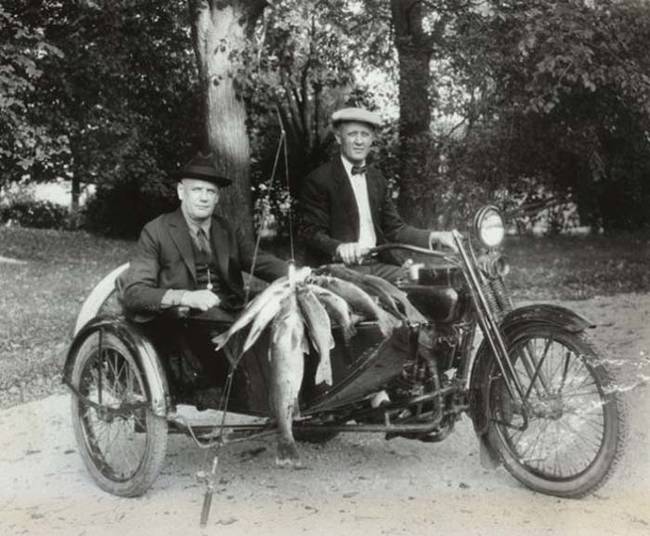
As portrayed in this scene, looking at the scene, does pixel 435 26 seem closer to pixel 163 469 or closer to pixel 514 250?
pixel 514 250

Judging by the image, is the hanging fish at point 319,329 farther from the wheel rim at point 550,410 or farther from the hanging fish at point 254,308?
the wheel rim at point 550,410

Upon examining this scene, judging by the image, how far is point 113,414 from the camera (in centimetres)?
438

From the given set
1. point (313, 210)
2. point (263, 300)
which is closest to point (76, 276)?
point (313, 210)

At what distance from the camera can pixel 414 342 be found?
4094 mm

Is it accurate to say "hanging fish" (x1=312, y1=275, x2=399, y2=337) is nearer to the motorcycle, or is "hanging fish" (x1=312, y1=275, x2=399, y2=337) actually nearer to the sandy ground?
the motorcycle

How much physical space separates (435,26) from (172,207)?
43.4 feet

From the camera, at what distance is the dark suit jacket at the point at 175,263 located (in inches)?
168

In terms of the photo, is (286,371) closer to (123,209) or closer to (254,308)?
(254,308)

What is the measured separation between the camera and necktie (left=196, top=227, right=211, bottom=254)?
473 cm

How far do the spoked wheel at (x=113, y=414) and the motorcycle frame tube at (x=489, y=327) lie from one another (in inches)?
61.6

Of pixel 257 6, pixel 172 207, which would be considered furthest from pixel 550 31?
pixel 172 207

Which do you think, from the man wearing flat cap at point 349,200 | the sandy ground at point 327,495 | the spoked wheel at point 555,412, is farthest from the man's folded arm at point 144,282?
the spoked wheel at point 555,412

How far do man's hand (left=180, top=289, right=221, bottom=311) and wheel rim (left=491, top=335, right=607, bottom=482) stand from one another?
136 cm

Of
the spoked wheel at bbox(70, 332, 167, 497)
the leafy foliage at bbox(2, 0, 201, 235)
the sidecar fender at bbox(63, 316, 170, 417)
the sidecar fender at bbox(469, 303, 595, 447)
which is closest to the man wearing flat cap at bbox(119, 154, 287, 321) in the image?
the sidecar fender at bbox(63, 316, 170, 417)
